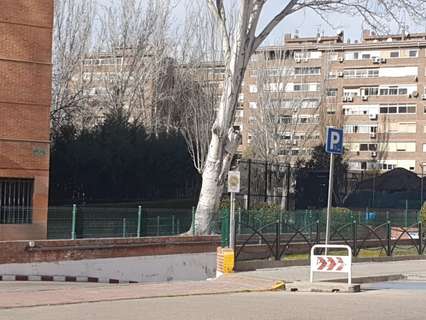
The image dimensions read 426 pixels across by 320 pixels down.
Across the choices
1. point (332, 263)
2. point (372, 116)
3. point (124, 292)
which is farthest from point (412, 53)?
point (124, 292)

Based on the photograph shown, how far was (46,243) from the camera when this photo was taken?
826 inches

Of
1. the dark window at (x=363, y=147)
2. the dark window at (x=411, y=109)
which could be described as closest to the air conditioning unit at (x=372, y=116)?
the dark window at (x=363, y=147)

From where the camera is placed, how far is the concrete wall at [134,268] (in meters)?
20.7

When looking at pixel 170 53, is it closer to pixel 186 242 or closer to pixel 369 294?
pixel 186 242

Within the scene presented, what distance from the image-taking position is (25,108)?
25469 millimetres

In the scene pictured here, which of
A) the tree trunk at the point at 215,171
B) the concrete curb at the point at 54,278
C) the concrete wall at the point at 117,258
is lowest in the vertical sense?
the concrete curb at the point at 54,278

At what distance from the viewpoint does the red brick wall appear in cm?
2044

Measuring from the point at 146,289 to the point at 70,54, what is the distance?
32.6 metres

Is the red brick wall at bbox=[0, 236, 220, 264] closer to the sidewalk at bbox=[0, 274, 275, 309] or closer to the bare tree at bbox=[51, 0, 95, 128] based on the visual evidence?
the sidewalk at bbox=[0, 274, 275, 309]

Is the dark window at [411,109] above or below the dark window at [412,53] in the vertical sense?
below

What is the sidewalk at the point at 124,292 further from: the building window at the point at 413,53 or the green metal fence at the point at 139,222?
the building window at the point at 413,53

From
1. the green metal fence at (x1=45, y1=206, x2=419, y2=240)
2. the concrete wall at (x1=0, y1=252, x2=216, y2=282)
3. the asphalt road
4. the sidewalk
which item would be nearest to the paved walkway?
the sidewalk

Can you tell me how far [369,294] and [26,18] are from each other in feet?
51.9

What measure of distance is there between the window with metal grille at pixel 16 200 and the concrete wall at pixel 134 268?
12.5ft
